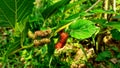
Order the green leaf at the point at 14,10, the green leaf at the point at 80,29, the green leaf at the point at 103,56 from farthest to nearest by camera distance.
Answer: the green leaf at the point at 103,56, the green leaf at the point at 80,29, the green leaf at the point at 14,10

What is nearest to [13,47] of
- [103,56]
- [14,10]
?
[14,10]

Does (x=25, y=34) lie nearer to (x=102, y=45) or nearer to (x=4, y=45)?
(x=102, y=45)

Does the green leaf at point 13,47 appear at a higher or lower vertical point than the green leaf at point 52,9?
lower

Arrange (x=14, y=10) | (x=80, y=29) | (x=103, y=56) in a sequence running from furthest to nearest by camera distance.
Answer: (x=103, y=56), (x=80, y=29), (x=14, y=10)

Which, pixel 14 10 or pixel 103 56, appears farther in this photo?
pixel 103 56

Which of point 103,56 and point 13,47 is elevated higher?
point 13,47

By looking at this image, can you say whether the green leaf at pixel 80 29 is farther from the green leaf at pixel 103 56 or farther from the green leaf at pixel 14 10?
the green leaf at pixel 103 56

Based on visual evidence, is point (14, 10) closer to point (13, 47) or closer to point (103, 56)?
point (13, 47)

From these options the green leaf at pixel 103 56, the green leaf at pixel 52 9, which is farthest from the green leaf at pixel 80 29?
the green leaf at pixel 103 56

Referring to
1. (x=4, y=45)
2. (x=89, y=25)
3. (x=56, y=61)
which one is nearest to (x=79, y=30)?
(x=89, y=25)

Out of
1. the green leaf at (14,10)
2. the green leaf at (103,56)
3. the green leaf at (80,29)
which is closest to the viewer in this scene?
the green leaf at (14,10)
